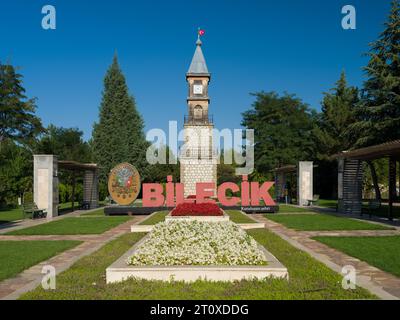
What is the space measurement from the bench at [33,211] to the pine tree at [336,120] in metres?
29.8

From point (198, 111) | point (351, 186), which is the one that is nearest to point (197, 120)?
point (198, 111)

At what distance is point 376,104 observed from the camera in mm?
33188

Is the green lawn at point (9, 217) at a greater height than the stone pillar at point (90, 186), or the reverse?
the stone pillar at point (90, 186)

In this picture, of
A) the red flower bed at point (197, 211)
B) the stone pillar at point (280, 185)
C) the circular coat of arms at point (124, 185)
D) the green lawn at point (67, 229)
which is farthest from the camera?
the stone pillar at point (280, 185)

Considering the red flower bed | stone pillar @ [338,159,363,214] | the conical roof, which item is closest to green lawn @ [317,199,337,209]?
stone pillar @ [338,159,363,214]

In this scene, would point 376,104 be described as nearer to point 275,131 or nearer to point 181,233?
point 275,131

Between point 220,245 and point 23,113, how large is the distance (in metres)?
46.3

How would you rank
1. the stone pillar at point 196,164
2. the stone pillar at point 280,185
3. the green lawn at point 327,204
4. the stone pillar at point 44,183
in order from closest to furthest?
the stone pillar at point 44,183 < the green lawn at point 327,204 < the stone pillar at point 196,164 < the stone pillar at point 280,185

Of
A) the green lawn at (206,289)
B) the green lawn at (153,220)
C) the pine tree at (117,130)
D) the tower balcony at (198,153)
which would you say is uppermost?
the pine tree at (117,130)

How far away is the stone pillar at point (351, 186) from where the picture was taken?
23.5m

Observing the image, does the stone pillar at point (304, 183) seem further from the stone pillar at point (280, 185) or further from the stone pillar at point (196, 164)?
the stone pillar at point (196, 164)

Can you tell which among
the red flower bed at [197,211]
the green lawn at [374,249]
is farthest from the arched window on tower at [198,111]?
the green lawn at [374,249]

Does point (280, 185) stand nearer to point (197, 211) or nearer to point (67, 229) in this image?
point (197, 211)
